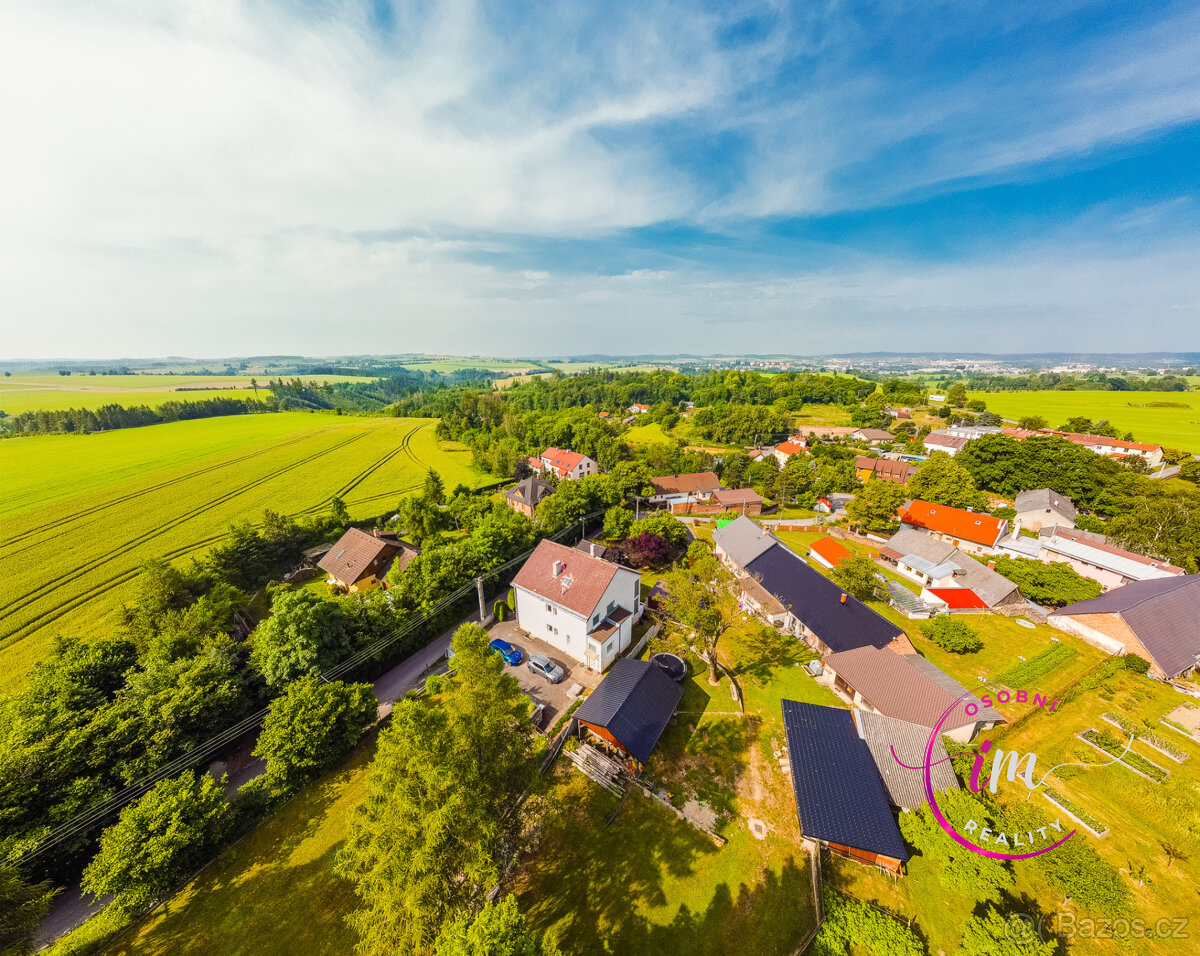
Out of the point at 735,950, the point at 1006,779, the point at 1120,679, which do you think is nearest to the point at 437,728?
the point at 735,950

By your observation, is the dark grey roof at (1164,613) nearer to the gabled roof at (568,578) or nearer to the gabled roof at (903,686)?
the gabled roof at (903,686)

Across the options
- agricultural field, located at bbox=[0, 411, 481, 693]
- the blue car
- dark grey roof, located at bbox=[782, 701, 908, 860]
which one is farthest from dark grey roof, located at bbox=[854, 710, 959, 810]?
agricultural field, located at bbox=[0, 411, 481, 693]

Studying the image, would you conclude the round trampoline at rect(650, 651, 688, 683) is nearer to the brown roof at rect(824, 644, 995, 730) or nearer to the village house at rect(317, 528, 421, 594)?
the brown roof at rect(824, 644, 995, 730)

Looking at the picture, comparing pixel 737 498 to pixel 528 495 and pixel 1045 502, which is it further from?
pixel 1045 502

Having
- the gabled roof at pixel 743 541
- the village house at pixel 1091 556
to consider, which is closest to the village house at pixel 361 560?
the gabled roof at pixel 743 541

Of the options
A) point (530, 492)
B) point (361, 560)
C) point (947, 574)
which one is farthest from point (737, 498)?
point (361, 560)

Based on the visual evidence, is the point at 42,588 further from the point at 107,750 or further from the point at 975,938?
the point at 975,938

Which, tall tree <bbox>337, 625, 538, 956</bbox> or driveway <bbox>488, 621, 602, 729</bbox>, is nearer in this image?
tall tree <bbox>337, 625, 538, 956</bbox>

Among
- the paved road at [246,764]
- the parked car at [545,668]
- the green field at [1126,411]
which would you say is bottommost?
the paved road at [246,764]
